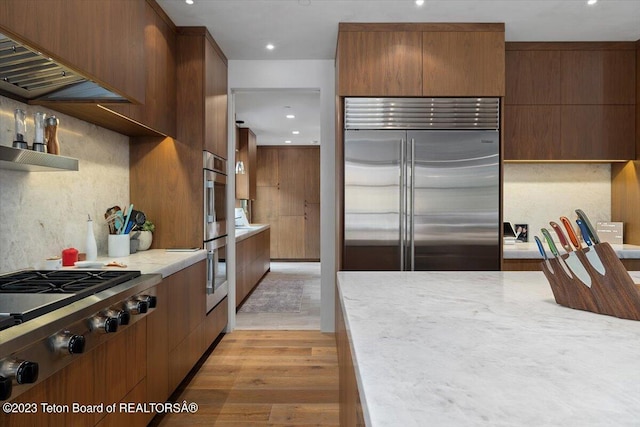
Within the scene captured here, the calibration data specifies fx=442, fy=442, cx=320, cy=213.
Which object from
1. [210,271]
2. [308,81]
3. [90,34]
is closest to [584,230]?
[90,34]

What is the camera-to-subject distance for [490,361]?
787 millimetres

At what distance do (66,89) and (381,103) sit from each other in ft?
6.98

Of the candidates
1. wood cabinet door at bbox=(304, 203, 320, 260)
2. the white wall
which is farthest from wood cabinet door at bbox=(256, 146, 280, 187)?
the white wall

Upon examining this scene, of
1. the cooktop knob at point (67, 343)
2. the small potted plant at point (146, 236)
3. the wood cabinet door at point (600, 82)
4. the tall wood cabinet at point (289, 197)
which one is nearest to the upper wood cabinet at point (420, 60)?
the wood cabinet door at point (600, 82)

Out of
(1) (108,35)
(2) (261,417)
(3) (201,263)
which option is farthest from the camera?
(3) (201,263)

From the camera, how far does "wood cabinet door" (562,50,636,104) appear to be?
3619mm

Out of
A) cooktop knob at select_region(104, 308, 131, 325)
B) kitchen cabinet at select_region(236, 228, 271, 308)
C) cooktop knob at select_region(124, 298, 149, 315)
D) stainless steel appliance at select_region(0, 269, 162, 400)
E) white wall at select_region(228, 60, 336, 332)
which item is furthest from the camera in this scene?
kitchen cabinet at select_region(236, 228, 271, 308)

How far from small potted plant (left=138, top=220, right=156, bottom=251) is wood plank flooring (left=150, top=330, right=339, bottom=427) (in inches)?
38.7

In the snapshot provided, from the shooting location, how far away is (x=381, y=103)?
11.1 ft

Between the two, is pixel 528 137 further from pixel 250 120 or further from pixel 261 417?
pixel 250 120

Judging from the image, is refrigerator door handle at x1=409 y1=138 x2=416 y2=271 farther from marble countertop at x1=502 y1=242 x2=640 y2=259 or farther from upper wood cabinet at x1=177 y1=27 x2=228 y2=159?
upper wood cabinet at x1=177 y1=27 x2=228 y2=159

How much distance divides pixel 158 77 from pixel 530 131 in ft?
9.51

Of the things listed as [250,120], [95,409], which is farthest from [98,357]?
[250,120]

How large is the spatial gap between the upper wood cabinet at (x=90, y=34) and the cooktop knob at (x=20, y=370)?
93 centimetres
